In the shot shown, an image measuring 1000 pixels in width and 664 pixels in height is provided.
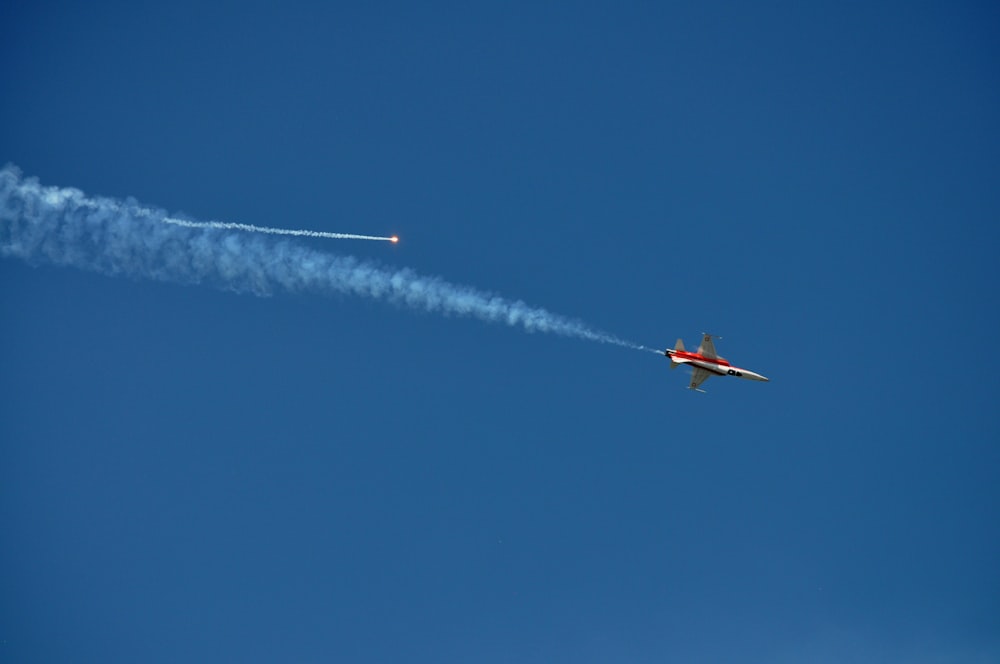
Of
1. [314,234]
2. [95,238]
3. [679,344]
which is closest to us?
[95,238]

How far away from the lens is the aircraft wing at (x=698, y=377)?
8069 centimetres

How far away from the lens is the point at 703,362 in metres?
79.8

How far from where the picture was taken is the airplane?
79.6m

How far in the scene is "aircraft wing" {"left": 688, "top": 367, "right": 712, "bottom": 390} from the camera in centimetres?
8069

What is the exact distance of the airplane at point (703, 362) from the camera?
261ft

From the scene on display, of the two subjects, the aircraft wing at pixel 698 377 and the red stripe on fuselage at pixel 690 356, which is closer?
the red stripe on fuselage at pixel 690 356

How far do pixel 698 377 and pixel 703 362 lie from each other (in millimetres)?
1714

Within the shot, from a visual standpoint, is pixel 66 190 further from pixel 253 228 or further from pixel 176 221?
pixel 253 228

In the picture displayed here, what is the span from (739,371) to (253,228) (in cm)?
4073

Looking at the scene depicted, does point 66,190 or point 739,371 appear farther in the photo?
point 739,371

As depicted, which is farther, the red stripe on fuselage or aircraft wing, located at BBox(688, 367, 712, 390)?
aircraft wing, located at BBox(688, 367, 712, 390)

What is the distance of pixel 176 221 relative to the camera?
7012 centimetres

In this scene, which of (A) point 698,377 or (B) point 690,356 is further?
(A) point 698,377

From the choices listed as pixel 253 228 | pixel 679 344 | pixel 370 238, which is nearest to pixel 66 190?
pixel 253 228
